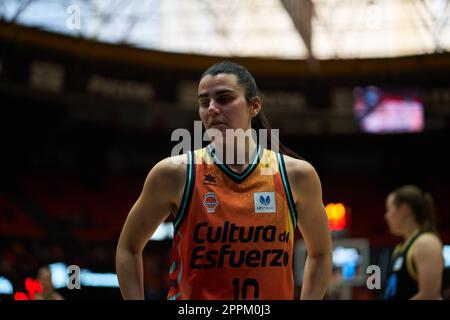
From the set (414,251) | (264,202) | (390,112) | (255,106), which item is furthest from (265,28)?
(264,202)

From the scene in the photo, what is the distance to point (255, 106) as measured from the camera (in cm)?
275

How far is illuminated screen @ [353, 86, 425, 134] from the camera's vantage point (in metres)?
20.0

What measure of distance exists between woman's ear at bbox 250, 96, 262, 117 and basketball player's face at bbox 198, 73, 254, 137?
15 cm

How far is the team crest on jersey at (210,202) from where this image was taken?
2.47 meters

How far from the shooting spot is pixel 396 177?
72.7 feet

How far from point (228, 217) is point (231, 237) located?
0.08 m

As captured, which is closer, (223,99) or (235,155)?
(223,99)

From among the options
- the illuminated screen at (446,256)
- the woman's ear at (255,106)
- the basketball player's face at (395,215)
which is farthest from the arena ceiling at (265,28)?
the woman's ear at (255,106)

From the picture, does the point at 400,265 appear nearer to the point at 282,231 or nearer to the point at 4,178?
the point at 282,231

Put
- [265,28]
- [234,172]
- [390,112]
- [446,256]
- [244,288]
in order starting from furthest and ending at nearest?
[265,28] < [390,112] < [446,256] < [234,172] < [244,288]

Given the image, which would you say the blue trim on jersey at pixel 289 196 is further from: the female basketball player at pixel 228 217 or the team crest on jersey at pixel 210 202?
the team crest on jersey at pixel 210 202

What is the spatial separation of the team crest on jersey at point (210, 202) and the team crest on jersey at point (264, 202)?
0.53 feet

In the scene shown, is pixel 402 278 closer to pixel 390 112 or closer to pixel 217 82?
pixel 217 82

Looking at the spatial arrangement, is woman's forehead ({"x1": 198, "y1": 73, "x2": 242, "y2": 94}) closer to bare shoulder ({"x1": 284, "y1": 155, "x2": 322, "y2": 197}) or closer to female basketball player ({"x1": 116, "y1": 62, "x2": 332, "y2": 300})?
female basketball player ({"x1": 116, "y1": 62, "x2": 332, "y2": 300})
